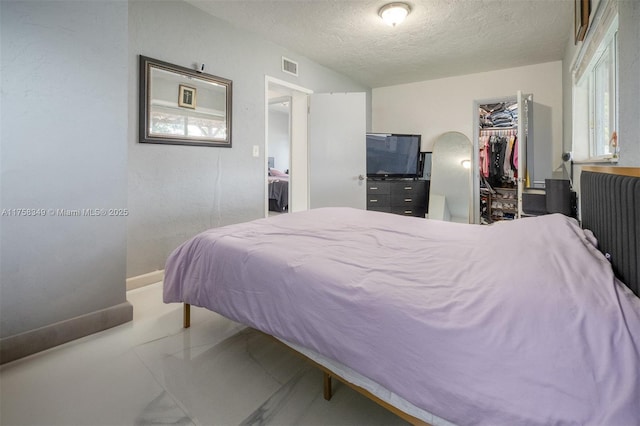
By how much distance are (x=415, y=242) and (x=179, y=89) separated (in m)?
2.36

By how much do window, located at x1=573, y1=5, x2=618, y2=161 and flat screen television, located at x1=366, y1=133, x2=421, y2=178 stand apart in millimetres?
2007

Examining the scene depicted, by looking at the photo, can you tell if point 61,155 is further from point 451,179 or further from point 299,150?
point 451,179

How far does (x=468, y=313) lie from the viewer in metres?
0.83

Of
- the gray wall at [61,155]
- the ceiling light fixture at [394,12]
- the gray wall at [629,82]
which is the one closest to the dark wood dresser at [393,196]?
the ceiling light fixture at [394,12]

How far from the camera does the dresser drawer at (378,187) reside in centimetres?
441

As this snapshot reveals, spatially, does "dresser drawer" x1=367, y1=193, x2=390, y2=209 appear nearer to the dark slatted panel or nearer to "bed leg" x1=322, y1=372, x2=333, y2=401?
the dark slatted panel

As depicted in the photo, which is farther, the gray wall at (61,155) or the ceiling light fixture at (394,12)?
the ceiling light fixture at (394,12)

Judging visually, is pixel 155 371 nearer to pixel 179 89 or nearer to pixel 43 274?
pixel 43 274

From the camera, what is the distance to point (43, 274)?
1627 mm

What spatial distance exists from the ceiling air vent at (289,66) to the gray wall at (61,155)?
1933 millimetres

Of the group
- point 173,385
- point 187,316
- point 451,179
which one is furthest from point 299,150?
point 173,385

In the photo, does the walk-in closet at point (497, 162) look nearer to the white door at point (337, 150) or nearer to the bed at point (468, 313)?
the white door at point (337, 150)

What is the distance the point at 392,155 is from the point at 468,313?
13.1 feet

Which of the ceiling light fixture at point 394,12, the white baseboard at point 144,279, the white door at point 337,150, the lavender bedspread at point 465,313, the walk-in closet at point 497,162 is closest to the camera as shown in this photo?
the lavender bedspread at point 465,313
